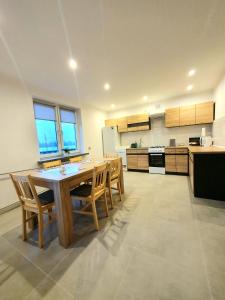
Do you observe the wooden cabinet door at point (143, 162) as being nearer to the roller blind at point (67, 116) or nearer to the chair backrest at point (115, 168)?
the chair backrest at point (115, 168)

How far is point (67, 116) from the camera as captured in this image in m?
4.62

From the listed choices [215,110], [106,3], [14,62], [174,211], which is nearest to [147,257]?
[174,211]

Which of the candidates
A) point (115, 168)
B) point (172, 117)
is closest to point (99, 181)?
point (115, 168)

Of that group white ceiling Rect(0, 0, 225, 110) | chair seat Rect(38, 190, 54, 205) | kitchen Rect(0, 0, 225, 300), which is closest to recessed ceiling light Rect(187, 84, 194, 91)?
kitchen Rect(0, 0, 225, 300)

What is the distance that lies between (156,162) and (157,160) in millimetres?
81

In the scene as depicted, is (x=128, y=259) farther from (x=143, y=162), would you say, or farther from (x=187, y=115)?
(x=187, y=115)

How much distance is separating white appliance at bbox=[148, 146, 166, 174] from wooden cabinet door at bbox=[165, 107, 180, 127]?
2.82ft

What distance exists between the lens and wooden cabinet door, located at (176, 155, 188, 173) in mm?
4256

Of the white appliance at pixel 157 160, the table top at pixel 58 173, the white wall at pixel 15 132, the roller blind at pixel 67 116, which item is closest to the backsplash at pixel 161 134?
the white appliance at pixel 157 160

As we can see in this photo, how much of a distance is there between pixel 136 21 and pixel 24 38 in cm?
142

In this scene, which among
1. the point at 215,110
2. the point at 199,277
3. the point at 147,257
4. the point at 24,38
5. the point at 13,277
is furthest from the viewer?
the point at 215,110

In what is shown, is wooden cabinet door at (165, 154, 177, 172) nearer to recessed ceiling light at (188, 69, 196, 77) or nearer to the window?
recessed ceiling light at (188, 69, 196, 77)

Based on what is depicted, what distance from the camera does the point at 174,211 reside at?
2.35 meters

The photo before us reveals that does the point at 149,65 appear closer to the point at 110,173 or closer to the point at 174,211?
the point at 110,173
